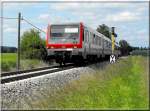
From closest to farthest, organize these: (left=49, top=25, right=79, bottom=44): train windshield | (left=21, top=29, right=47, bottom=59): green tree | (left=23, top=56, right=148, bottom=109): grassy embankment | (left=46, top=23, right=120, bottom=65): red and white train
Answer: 1. (left=23, top=56, right=148, bottom=109): grassy embankment
2. (left=46, top=23, right=120, bottom=65): red and white train
3. (left=49, top=25, right=79, bottom=44): train windshield
4. (left=21, top=29, right=47, bottom=59): green tree

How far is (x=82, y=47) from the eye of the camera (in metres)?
27.5

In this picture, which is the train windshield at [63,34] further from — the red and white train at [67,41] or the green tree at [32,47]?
the green tree at [32,47]

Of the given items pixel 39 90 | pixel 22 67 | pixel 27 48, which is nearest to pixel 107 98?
pixel 39 90

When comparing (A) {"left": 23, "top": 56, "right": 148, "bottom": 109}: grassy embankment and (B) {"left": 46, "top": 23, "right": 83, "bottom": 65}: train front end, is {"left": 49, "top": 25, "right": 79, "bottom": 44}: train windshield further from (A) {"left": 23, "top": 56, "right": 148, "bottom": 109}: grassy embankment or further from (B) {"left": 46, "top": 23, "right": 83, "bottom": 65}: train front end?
(A) {"left": 23, "top": 56, "right": 148, "bottom": 109}: grassy embankment

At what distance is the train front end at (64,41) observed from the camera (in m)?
27.4

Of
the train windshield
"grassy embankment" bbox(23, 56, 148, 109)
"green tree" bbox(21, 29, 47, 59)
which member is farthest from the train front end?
"grassy embankment" bbox(23, 56, 148, 109)

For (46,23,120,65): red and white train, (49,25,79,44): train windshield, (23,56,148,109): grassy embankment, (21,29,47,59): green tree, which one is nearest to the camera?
(23,56,148,109): grassy embankment

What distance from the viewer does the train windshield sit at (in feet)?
90.8

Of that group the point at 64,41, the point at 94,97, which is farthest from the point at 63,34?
the point at 94,97

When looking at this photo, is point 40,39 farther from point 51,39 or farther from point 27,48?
point 51,39

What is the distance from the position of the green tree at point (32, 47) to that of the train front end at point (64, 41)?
9.07 meters

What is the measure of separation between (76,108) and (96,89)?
376 cm

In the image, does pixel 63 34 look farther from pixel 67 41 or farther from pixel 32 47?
pixel 32 47

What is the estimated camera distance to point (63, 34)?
27.8 metres
